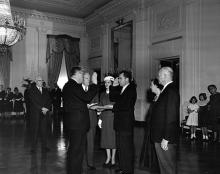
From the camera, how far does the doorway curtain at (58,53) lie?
1293 centimetres

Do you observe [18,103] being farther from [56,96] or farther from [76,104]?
[76,104]

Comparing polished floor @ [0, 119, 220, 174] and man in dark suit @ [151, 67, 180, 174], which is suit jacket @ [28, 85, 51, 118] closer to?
polished floor @ [0, 119, 220, 174]

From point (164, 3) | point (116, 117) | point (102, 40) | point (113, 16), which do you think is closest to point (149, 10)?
point (164, 3)

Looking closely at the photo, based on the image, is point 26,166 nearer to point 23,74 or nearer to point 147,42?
point 147,42

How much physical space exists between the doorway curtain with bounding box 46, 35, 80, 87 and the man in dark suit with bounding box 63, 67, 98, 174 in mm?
9843

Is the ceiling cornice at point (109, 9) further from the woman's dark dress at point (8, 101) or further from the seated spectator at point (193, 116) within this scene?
the woman's dark dress at point (8, 101)

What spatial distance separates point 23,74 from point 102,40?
3.99 metres

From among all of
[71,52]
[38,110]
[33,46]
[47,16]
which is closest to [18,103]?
[33,46]

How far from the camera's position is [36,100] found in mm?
5348

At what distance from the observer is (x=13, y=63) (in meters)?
12.2

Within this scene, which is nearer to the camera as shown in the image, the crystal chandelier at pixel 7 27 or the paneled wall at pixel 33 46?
the crystal chandelier at pixel 7 27

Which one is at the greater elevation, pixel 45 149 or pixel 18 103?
pixel 18 103

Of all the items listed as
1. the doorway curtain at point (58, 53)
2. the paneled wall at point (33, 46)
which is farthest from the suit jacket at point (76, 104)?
the doorway curtain at point (58, 53)

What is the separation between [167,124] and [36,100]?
11.0 feet
